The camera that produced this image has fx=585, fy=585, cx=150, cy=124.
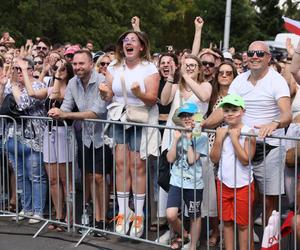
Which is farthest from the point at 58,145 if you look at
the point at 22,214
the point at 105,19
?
the point at 105,19

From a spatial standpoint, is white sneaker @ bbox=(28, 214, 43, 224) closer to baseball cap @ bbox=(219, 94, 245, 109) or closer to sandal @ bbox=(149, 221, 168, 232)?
sandal @ bbox=(149, 221, 168, 232)

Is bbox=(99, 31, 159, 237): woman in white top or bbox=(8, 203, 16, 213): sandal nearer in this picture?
bbox=(99, 31, 159, 237): woman in white top

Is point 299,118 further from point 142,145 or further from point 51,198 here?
point 51,198

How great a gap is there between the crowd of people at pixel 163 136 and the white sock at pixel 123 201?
0.01 metres

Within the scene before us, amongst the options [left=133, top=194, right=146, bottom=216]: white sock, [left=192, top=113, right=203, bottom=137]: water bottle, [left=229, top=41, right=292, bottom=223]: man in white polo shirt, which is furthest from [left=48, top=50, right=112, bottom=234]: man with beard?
[left=229, top=41, right=292, bottom=223]: man in white polo shirt

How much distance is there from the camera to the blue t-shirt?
549 cm

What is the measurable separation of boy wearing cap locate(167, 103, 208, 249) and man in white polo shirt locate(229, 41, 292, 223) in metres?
0.49

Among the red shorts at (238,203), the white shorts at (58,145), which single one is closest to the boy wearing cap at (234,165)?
the red shorts at (238,203)

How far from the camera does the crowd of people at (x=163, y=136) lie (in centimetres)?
521

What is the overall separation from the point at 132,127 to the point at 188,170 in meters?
0.86

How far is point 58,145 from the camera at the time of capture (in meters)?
6.48

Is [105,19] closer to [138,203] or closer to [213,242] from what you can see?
[138,203]

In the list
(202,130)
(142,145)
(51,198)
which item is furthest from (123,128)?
(51,198)

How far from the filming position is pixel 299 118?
221 inches
